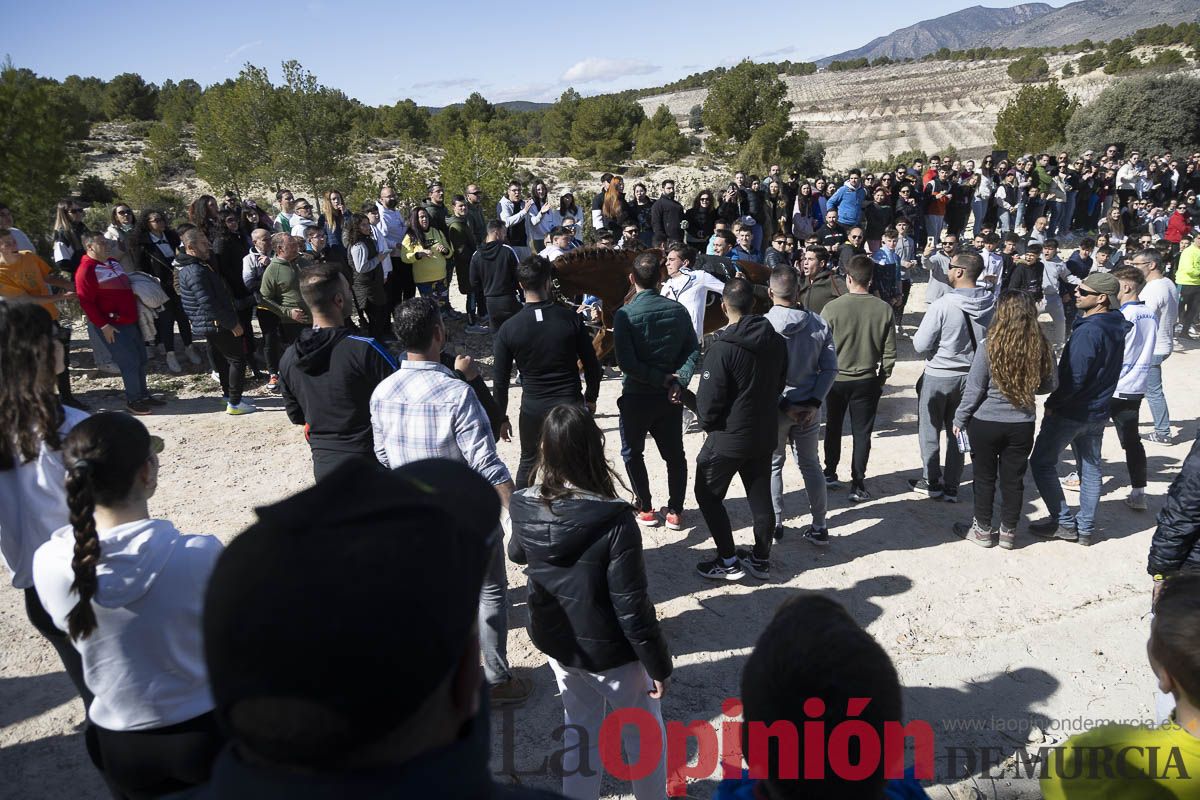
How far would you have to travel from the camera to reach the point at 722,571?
4.84 metres

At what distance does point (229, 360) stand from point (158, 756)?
20.0 feet

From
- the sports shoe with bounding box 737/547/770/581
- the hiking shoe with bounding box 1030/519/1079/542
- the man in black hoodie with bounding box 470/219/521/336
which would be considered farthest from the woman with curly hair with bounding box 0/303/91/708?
the hiking shoe with bounding box 1030/519/1079/542

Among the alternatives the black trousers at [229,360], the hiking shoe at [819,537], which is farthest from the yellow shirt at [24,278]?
the hiking shoe at [819,537]

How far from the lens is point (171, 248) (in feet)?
29.2

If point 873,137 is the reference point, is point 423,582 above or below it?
below

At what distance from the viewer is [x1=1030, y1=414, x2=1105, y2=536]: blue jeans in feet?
17.3

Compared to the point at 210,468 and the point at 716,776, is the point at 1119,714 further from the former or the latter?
the point at 210,468

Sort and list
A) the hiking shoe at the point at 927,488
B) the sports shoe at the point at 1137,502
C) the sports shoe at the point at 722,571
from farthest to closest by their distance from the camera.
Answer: the hiking shoe at the point at 927,488 → the sports shoe at the point at 1137,502 → the sports shoe at the point at 722,571

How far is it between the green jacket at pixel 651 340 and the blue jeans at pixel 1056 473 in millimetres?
2657

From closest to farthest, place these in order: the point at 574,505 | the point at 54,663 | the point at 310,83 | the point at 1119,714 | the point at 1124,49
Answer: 1. the point at 574,505
2. the point at 1119,714
3. the point at 54,663
4. the point at 310,83
5. the point at 1124,49

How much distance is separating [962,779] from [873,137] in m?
58.1

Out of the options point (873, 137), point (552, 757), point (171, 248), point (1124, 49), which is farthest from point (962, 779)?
point (1124, 49)

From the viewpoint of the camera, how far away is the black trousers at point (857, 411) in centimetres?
588

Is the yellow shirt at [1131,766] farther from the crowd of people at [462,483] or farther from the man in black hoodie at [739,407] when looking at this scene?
the man in black hoodie at [739,407]
